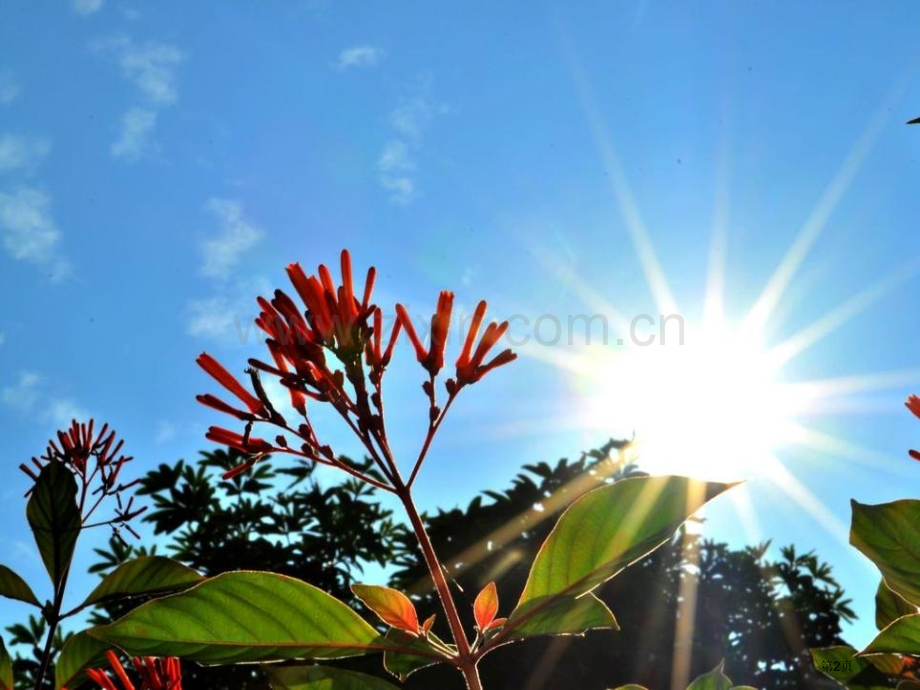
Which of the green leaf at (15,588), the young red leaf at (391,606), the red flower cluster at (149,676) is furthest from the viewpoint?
the green leaf at (15,588)

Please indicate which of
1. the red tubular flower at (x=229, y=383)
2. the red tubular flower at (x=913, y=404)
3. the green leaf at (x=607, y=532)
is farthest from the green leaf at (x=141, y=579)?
the red tubular flower at (x=913, y=404)

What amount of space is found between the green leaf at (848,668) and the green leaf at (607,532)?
0.61 metres

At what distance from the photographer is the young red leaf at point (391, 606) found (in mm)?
911

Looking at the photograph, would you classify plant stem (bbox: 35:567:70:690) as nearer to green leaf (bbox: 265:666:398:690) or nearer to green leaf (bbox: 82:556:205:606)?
green leaf (bbox: 82:556:205:606)

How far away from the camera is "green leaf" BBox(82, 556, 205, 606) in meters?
1.48

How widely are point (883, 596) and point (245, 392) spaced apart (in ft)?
4.51

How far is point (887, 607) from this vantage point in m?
1.40

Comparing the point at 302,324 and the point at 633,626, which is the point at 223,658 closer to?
the point at 302,324

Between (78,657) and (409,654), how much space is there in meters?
0.91

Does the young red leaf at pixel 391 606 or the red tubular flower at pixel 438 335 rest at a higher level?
the red tubular flower at pixel 438 335

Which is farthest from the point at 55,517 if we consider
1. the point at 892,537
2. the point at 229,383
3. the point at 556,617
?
the point at 892,537

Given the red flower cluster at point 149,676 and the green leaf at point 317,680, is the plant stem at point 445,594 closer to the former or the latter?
the green leaf at point 317,680

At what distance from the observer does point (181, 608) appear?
0.82m

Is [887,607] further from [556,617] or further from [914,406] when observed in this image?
[556,617]
